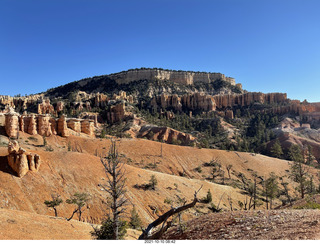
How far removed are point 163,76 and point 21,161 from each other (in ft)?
450

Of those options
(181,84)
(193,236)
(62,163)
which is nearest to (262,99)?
(181,84)

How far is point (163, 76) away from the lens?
513 feet

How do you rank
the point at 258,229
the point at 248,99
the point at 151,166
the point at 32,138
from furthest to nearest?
the point at 248,99, the point at 151,166, the point at 32,138, the point at 258,229

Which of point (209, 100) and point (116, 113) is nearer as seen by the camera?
point (116, 113)

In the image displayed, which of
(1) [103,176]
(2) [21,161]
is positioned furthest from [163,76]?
(2) [21,161]

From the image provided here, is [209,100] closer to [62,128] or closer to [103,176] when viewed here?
[62,128]

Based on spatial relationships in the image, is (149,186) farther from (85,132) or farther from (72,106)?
(72,106)

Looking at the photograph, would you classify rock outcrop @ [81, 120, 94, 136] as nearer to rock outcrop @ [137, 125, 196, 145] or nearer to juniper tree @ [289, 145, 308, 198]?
rock outcrop @ [137, 125, 196, 145]

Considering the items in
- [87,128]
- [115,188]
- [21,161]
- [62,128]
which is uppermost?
[62,128]

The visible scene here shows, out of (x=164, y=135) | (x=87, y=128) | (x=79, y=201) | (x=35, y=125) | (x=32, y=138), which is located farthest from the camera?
(x=164, y=135)

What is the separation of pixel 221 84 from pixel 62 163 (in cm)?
14163

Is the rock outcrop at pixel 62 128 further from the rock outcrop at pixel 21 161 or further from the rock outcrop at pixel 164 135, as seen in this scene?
the rock outcrop at pixel 164 135

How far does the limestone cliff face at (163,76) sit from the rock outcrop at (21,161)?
12972 centimetres

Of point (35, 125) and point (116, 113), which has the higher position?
point (116, 113)
